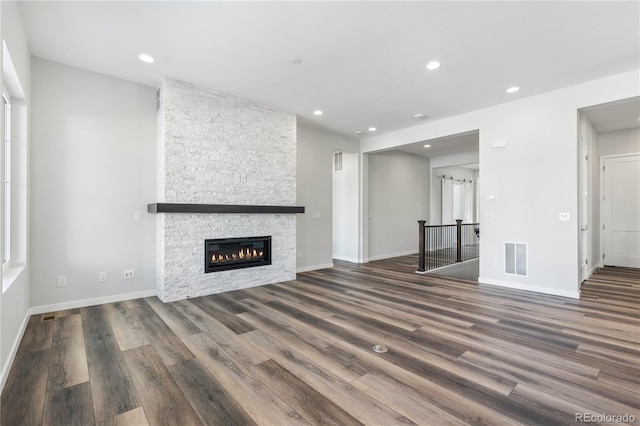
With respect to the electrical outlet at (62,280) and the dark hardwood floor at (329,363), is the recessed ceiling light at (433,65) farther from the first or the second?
the electrical outlet at (62,280)

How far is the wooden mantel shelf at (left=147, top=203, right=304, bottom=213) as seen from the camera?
402cm

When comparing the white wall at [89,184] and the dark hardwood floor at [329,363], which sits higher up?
the white wall at [89,184]

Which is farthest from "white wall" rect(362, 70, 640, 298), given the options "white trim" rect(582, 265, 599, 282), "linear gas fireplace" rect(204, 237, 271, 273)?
"linear gas fireplace" rect(204, 237, 271, 273)

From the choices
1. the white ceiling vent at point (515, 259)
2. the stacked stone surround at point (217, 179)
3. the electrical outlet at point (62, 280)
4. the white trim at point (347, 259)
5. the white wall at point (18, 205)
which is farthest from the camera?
the white trim at point (347, 259)

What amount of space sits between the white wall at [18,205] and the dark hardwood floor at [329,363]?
0.18 meters

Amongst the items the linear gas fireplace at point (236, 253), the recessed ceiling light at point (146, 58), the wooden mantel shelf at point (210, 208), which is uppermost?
the recessed ceiling light at point (146, 58)

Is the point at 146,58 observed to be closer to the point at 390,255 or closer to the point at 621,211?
the point at 390,255

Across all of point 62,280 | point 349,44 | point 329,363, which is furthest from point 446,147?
point 62,280

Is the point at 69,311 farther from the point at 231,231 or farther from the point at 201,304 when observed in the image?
the point at 231,231

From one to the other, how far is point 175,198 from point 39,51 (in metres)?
2.20

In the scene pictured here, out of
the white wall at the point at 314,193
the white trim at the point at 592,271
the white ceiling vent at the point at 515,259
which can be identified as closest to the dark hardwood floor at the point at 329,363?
the white ceiling vent at the point at 515,259

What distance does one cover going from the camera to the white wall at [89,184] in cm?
360

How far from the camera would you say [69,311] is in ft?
12.0

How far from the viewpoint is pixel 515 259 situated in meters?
4.82
